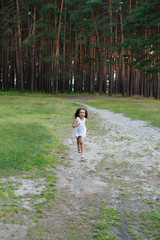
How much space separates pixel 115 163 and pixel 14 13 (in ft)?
116

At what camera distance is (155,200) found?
15.1 ft

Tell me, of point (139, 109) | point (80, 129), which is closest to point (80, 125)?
point (80, 129)

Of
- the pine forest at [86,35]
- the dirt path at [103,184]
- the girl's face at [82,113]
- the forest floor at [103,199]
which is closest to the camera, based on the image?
the forest floor at [103,199]

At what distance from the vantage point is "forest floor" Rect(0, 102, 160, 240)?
11.7 ft

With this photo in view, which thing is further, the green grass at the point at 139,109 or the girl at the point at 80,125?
the green grass at the point at 139,109

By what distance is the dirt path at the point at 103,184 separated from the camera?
3.77 m

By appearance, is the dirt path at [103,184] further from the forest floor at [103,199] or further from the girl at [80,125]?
the girl at [80,125]

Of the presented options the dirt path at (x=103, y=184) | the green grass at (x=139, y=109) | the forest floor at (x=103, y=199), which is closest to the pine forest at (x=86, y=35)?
the green grass at (x=139, y=109)

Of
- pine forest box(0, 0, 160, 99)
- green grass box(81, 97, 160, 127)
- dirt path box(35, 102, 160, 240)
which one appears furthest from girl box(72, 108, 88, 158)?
pine forest box(0, 0, 160, 99)

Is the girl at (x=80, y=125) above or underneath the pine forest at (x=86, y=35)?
underneath

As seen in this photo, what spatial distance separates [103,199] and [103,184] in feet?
2.36

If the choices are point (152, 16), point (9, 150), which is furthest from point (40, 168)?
point (152, 16)

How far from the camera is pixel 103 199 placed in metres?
4.60

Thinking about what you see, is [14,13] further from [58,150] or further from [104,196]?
[104,196]
